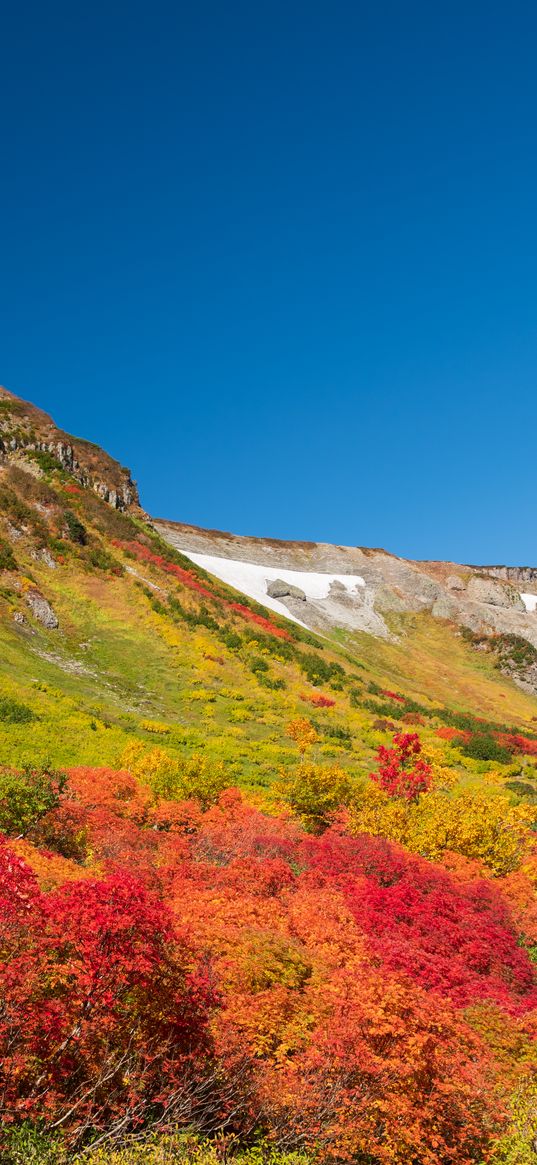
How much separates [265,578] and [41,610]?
4388cm

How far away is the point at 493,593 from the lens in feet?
334

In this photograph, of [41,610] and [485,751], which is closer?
[485,751]

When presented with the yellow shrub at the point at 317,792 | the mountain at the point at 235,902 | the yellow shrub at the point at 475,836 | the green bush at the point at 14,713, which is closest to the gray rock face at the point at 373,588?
the mountain at the point at 235,902

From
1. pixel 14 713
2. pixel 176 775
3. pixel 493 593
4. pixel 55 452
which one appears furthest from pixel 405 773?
pixel 493 593

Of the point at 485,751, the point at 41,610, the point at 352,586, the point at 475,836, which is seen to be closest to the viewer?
the point at 475,836

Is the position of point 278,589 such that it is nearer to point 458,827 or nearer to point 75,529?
point 75,529

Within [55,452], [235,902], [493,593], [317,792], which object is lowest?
[235,902]

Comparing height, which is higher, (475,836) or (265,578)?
(265,578)

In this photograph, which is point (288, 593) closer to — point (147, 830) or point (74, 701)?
point (74, 701)

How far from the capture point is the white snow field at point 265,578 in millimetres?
77725

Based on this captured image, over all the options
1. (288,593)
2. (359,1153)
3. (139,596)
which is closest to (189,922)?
(359,1153)

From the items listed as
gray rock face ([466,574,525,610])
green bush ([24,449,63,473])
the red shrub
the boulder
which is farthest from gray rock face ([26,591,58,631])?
gray rock face ([466,574,525,610])

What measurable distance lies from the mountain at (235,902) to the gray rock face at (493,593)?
51.7 m

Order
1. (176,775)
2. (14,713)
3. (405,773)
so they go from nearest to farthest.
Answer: (176,775)
(14,713)
(405,773)
